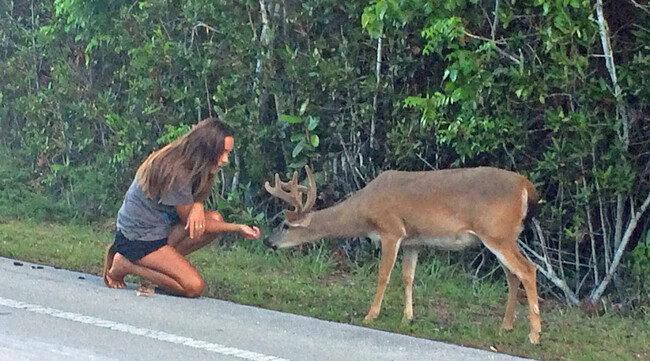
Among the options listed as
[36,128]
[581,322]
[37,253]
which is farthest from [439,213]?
[36,128]

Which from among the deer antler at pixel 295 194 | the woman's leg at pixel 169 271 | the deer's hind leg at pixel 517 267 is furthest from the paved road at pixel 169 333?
the deer antler at pixel 295 194

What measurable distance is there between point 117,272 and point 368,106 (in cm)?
314

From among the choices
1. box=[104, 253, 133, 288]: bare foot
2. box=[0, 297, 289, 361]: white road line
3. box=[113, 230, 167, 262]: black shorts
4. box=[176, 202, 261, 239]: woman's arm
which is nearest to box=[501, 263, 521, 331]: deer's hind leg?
box=[176, 202, 261, 239]: woman's arm

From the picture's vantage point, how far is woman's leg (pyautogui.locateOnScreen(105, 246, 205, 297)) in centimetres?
800

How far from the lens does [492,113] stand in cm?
918

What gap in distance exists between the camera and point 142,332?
6.81m

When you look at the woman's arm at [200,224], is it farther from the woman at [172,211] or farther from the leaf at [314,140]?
the leaf at [314,140]

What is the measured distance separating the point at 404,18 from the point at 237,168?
336 centimetres

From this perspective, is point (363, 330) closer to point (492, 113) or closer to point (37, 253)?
point (492, 113)

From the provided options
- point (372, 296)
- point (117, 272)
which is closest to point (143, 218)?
point (117, 272)

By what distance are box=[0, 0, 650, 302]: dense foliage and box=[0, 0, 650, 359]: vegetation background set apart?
0.02 metres

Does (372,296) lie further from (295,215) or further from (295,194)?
(295,194)

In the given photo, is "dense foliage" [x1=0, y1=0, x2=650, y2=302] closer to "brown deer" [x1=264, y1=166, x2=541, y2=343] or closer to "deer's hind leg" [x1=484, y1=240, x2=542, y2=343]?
"brown deer" [x1=264, y1=166, x2=541, y2=343]

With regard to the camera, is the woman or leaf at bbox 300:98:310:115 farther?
leaf at bbox 300:98:310:115
